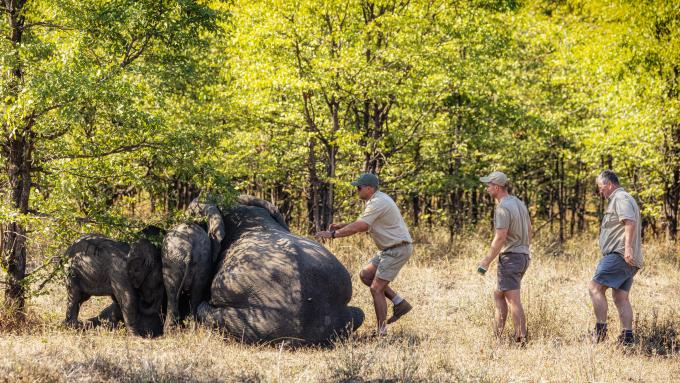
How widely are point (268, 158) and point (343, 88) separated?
8.09 feet

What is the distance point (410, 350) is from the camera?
20.6 feet

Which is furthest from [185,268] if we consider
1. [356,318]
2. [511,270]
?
[511,270]

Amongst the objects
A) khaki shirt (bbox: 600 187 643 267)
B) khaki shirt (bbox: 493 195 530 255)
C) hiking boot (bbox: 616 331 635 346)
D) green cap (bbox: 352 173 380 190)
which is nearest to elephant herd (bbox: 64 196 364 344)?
green cap (bbox: 352 173 380 190)

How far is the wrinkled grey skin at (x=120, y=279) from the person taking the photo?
770cm

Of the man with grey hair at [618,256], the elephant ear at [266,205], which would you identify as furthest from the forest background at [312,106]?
the man with grey hair at [618,256]

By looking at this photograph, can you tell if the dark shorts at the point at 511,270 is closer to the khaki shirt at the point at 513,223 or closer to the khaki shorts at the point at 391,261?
the khaki shirt at the point at 513,223

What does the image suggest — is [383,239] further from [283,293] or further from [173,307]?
[173,307]

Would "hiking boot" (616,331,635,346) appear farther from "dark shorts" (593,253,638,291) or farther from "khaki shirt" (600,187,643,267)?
"khaki shirt" (600,187,643,267)

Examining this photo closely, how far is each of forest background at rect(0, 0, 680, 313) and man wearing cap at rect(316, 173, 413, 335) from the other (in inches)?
66.7

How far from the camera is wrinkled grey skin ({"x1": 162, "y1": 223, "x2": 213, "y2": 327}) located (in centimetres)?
762

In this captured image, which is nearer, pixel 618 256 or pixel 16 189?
pixel 618 256

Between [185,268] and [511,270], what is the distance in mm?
3661

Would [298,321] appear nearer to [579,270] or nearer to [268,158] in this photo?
[579,270]

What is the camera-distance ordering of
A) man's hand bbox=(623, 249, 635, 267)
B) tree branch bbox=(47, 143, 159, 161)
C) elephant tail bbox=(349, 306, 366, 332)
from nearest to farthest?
man's hand bbox=(623, 249, 635, 267)
elephant tail bbox=(349, 306, 366, 332)
tree branch bbox=(47, 143, 159, 161)
